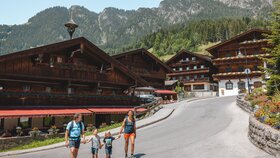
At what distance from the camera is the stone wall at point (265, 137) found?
1087 cm

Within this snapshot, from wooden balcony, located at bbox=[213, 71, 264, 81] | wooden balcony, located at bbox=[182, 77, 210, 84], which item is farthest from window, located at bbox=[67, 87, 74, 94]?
wooden balcony, located at bbox=[182, 77, 210, 84]

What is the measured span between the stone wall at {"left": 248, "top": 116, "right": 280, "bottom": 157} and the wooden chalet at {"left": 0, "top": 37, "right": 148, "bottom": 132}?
15589mm

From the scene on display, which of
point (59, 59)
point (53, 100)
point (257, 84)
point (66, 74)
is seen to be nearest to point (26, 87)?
point (53, 100)

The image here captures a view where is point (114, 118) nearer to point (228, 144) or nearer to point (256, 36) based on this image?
point (228, 144)

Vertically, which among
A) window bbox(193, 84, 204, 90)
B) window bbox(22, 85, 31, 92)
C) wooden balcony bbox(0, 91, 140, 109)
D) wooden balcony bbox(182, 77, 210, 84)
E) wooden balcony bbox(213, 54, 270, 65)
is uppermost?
wooden balcony bbox(213, 54, 270, 65)

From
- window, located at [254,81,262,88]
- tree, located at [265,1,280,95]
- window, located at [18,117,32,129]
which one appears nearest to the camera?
tree, located at [265,1,280,95]

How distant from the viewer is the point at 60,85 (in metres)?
28.9

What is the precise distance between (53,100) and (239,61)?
152 ft

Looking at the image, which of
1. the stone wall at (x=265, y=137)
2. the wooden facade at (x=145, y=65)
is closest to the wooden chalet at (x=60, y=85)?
the wooden facade at (x=145, y=65)

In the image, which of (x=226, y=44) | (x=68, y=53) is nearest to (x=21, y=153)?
(x=68, y=53)

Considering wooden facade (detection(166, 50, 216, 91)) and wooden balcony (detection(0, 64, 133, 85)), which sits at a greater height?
wooden facade (detection(166, 50, 216, 91))

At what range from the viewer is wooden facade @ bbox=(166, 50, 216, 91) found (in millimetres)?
71375

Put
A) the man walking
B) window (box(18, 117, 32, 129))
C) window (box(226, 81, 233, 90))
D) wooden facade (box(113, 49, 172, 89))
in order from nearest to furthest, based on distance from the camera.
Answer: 1. the man walking
2. window (box(18, 117, 32, 129))
3. wooden facade (box(113, 49, 172, 89))
4. window (box(226, 81, 233, 90))

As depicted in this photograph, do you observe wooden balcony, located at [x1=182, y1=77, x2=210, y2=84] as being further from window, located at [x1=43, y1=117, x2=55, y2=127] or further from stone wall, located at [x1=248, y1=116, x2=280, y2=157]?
stone wall, located at [x1=248, y1=116, x2=280, y2=157]
